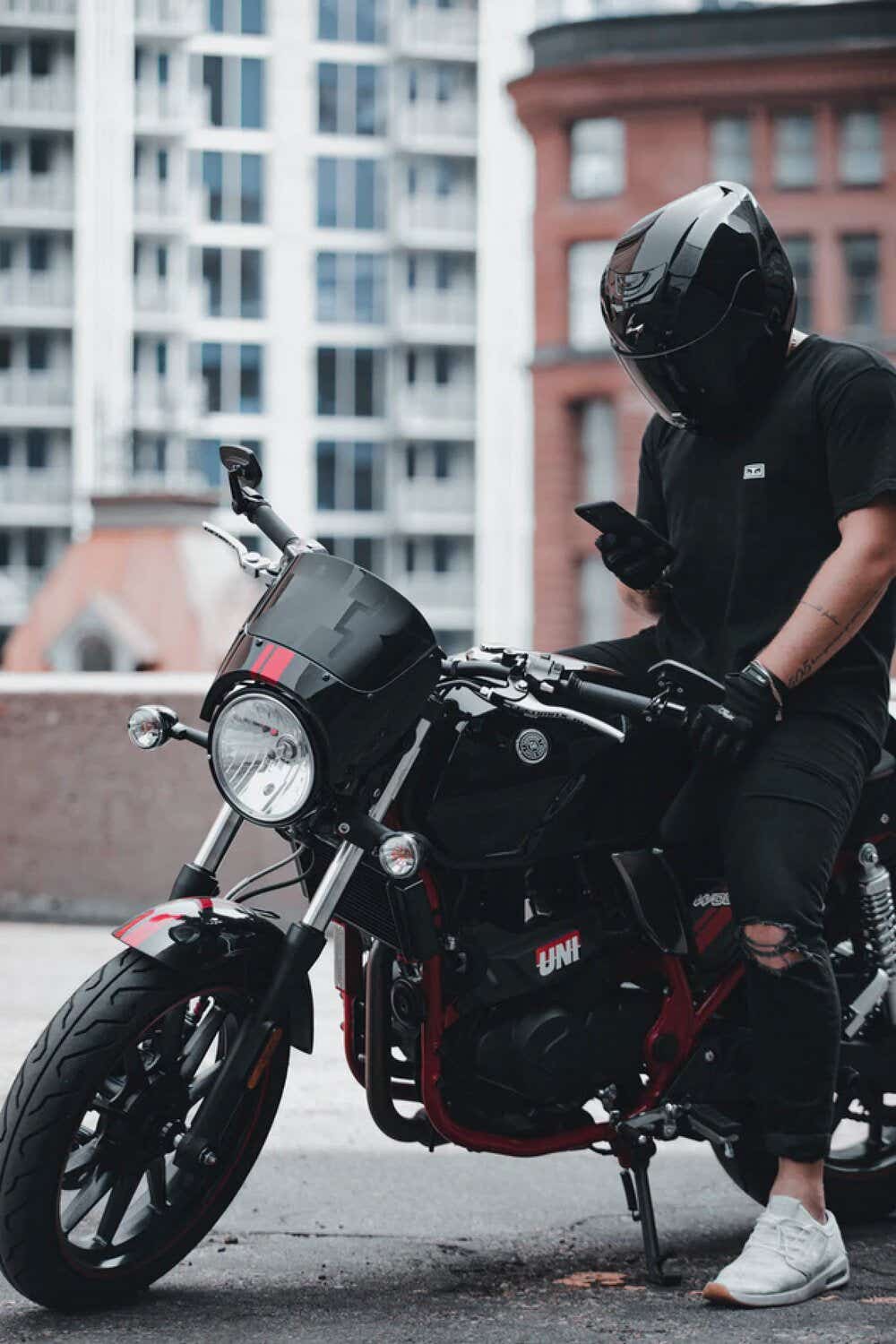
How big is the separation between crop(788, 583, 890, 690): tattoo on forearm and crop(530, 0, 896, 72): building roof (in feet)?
166

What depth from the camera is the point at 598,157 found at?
53750 millimetres

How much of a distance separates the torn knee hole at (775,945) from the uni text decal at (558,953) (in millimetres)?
306

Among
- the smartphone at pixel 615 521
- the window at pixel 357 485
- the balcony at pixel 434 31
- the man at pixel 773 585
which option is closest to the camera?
the man at pixel 773 585

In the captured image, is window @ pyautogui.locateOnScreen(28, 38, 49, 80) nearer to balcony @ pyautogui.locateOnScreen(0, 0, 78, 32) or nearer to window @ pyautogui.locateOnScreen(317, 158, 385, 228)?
balcony @ pyautogui.locateOnScreen(0, 0, 78, 32)

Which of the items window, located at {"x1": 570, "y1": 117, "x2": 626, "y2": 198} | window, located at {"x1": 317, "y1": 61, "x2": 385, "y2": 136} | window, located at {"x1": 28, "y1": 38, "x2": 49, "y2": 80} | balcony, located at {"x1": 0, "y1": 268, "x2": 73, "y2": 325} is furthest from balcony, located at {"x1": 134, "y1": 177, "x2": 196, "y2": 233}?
window, located at {"x1": 570, "y1": 117, "x2": 626, "y2": 198}

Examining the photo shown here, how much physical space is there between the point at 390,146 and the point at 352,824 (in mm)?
65741

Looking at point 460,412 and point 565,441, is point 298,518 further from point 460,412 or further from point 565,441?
point 565,441

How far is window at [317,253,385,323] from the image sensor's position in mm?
67062

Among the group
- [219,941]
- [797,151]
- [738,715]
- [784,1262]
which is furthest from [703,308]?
[797,151]

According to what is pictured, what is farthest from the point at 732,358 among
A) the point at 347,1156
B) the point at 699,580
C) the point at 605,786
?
the point at 347,1156

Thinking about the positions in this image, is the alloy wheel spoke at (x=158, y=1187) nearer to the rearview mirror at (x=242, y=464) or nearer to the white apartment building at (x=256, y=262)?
the rearview mirror at (x=242, y=464)

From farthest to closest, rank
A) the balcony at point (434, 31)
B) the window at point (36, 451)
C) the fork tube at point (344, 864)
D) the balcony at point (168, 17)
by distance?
the balcony at point (434, 31), the balcony at point (168, 17), the window at point (36, 451), the fork tube at point (344, 864)

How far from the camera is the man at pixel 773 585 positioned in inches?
150

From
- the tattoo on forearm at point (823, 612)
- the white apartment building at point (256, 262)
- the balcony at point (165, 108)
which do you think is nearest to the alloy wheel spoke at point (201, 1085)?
the tattoo on forearm at point (823, 612)
